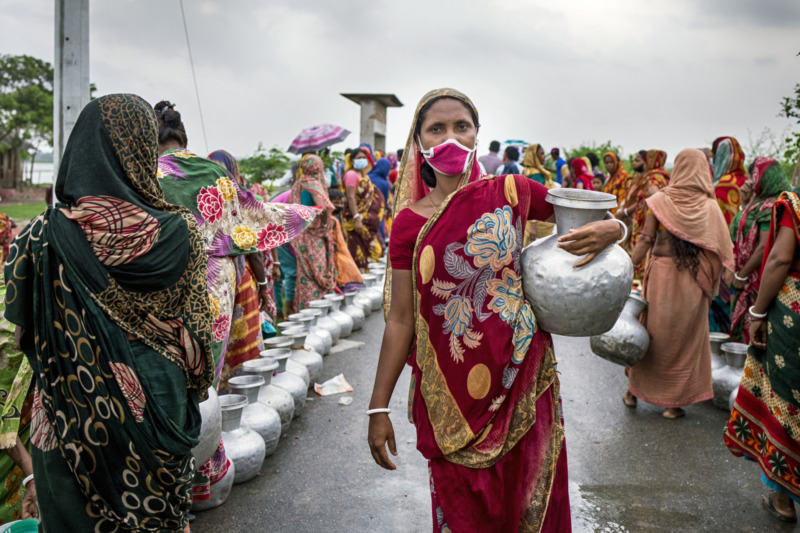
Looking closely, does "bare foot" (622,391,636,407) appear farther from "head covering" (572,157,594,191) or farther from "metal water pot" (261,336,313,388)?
"head covering" (572,157,594,191)

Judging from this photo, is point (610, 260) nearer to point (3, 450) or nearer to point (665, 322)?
point (3, 450)

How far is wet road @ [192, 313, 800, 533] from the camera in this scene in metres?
3.43

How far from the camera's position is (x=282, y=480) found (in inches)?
153

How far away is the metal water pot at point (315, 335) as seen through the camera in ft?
19.5

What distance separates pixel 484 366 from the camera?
1971mm

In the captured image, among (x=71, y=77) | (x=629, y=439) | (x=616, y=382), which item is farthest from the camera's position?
(x=616, y=382)

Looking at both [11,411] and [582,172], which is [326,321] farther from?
[582,172]

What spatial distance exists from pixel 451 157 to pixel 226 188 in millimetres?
1891

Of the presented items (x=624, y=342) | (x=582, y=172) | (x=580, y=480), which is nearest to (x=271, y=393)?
(x=580, y=480)

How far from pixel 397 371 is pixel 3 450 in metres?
1.86

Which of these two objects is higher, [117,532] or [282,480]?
[117,532]

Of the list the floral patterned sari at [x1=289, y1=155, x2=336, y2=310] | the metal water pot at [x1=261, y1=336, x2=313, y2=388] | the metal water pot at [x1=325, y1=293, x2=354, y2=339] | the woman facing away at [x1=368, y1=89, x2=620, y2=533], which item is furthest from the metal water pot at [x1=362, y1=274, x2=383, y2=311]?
the woman facing away at [x1=368, y1=89, x2=620, y2=533]

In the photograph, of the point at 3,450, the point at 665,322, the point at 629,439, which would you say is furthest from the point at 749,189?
the point at 3,450

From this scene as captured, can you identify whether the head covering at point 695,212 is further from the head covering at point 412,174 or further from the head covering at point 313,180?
the head covering at point 313,180
